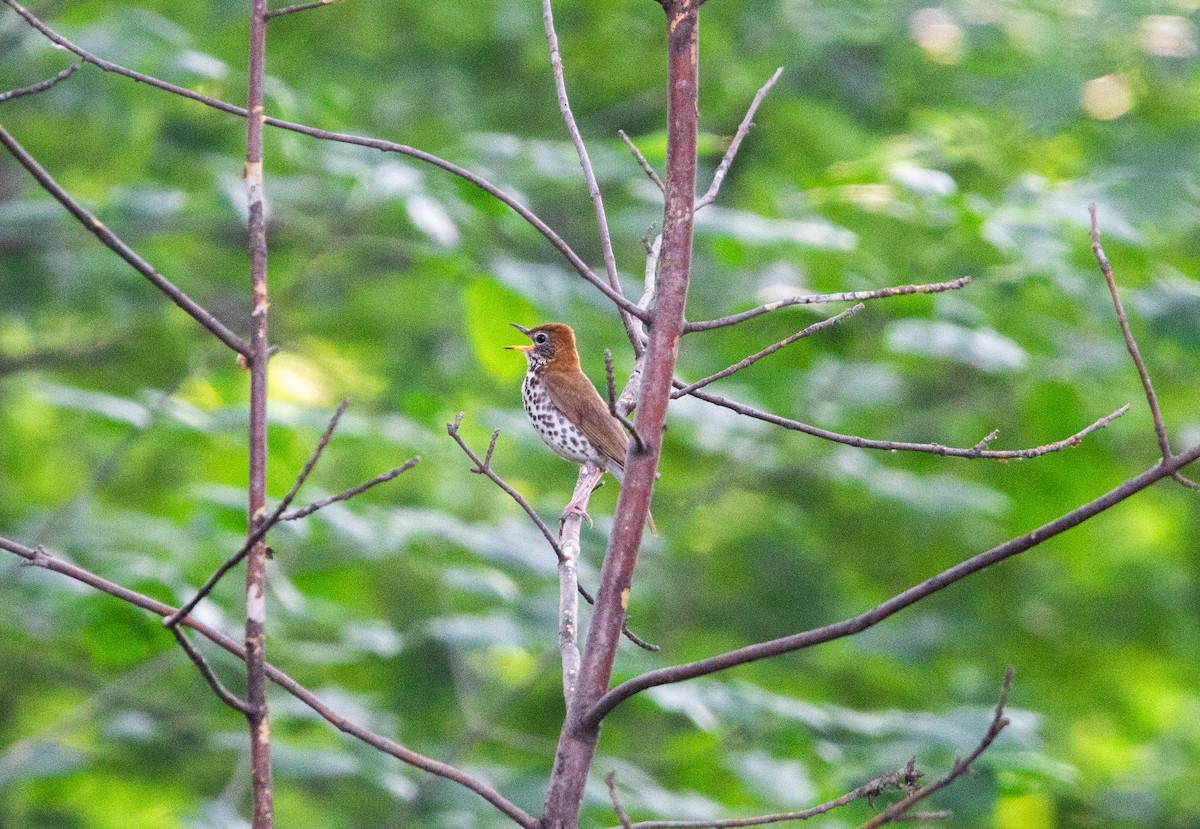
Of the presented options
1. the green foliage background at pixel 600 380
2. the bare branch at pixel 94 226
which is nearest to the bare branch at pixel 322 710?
the bare branch at pixel 94 226

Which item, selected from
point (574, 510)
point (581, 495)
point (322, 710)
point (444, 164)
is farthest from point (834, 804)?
point (581, 495)

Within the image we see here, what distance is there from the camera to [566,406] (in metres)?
4.42

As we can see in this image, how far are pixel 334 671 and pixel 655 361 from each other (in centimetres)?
470

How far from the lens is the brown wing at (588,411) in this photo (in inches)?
168

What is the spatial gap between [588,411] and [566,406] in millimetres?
104

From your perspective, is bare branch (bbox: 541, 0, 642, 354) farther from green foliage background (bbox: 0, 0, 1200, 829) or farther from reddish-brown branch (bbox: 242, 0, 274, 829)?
green foliage background (bbox: 0, 0, 1200, 829)

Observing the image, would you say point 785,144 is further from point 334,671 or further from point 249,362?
point 249,362

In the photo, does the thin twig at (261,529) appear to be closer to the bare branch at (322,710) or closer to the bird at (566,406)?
the bare branch at (322,710)

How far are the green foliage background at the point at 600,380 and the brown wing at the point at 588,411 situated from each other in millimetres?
203

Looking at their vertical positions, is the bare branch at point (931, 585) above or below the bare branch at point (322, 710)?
above

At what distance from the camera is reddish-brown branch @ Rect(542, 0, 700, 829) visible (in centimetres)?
146

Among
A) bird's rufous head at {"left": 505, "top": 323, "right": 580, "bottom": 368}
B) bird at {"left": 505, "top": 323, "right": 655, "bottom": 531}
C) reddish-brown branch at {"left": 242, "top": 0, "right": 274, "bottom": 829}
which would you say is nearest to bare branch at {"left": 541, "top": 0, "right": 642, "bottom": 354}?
reddish-brown branch at {"left": 242, "top": 0, "right": 274, "bottom": 829}

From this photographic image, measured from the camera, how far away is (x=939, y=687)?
19.9ft

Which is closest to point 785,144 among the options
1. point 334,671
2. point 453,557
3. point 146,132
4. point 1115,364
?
point 1115,364
